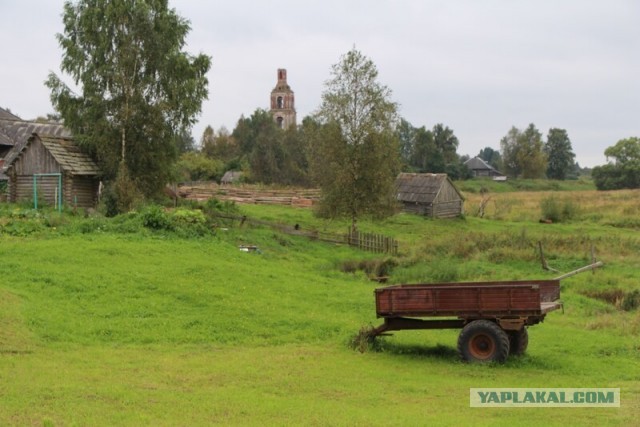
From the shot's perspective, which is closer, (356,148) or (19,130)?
(356,148)

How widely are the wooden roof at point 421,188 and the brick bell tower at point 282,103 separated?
7032 cm

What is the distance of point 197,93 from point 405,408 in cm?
3248

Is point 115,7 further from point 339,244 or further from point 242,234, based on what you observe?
point 339,244

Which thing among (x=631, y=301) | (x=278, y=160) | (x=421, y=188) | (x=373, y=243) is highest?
(x=278, y=160)

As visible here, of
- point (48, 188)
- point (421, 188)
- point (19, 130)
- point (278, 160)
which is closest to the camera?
point (48, 188)

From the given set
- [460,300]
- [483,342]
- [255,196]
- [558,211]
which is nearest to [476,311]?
[460,300]

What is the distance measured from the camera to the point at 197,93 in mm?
41031

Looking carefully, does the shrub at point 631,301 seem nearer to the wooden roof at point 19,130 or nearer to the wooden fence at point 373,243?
the wooden fence at point 373,243

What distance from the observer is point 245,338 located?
1775 centimetres

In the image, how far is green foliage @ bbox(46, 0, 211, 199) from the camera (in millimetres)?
38844

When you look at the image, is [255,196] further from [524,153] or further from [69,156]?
[524,153]

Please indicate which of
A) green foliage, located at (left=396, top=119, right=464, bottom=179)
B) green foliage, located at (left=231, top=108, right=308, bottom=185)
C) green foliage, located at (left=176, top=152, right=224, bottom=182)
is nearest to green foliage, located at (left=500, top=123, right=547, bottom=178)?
green foliage, located at (left=396, top=119, right=464, bottom=179)

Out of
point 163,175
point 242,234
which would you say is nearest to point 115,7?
point 163,175

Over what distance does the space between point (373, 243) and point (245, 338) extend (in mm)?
22265
